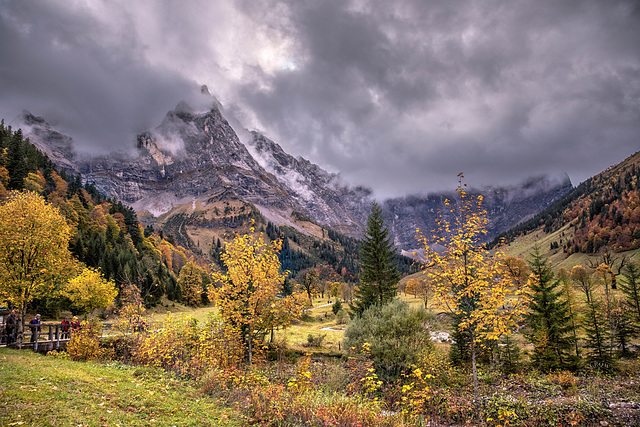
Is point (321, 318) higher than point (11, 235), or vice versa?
point (11, 235)

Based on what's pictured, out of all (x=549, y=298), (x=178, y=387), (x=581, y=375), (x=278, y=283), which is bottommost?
(x=581, y=375)

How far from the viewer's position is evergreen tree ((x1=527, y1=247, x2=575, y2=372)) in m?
24.6

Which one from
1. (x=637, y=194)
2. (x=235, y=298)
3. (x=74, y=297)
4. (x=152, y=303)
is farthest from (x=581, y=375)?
(x=637, y=194)

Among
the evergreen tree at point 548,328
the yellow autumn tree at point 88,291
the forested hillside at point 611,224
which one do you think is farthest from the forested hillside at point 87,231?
the forested hillside at point 611,224

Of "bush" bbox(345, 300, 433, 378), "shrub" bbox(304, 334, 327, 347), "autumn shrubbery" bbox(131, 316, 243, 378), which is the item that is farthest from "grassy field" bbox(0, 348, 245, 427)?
"shrub" bbox(304, 334, 327, 347)

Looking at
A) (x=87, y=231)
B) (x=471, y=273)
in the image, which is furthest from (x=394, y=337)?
(x=87, y=231)

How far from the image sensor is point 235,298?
15742mm

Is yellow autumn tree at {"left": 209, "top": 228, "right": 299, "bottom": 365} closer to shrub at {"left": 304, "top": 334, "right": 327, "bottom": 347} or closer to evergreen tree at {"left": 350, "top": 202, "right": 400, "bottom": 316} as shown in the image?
evergreen tree at {"left": 350, "top": 202, "right": 400, "bottom": 316}

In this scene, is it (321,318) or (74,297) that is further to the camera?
(321,318)

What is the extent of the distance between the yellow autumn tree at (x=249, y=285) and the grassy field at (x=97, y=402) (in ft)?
12.9

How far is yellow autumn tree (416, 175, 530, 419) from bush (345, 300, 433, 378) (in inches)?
374

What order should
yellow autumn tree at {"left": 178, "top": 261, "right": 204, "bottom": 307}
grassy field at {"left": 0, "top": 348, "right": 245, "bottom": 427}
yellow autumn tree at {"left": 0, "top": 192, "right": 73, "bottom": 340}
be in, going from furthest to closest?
1. yellow autumn tree at {"left": 178, "top": 261, "right": 204, "bottom": 307}
2. yellow autumn tree at {"left": 0, "top": 192, "right": 73, "bottom": 340}
3. grassy field at {"left": 0, "top": 348, "right": 245, "bottom": 427}

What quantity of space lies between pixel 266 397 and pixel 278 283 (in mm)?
5982

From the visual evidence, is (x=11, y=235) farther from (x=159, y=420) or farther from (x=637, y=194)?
(x=637, y=194)
